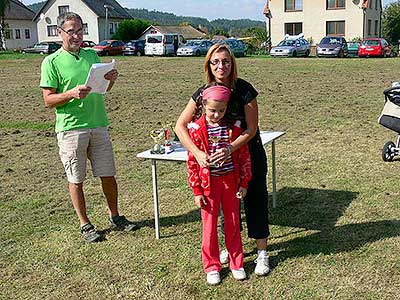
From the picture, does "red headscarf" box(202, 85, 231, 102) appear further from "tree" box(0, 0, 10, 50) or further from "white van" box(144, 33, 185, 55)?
"tree" box(0, 0, 10, 50)

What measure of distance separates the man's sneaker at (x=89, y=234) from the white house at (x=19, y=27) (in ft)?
189

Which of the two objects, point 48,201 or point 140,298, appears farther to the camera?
point 48,201

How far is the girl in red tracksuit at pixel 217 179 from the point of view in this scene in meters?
3.32

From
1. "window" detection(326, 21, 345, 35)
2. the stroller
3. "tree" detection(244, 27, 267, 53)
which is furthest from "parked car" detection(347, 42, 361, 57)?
the stroller

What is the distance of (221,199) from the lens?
3502 millimetres

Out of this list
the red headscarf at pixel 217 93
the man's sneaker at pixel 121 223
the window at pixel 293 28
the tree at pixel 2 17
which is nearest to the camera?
the red headscarf at pixel 217 93

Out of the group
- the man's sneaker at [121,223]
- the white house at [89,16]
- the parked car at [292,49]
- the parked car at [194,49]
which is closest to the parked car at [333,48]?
the parked car at [292,49]

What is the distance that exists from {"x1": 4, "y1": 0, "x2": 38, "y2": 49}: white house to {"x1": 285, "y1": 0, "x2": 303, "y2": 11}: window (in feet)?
105

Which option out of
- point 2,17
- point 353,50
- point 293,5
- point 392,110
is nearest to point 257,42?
point 293,5

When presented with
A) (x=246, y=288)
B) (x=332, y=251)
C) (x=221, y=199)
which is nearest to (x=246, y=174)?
(x=221, y=199)

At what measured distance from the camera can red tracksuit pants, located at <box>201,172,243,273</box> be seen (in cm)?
345

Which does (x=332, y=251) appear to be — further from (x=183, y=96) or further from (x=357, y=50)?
(x=357, y=50)

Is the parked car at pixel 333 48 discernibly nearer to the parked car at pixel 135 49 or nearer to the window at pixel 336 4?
the window at pixel 336 4

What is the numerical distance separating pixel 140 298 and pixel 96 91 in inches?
60.5
